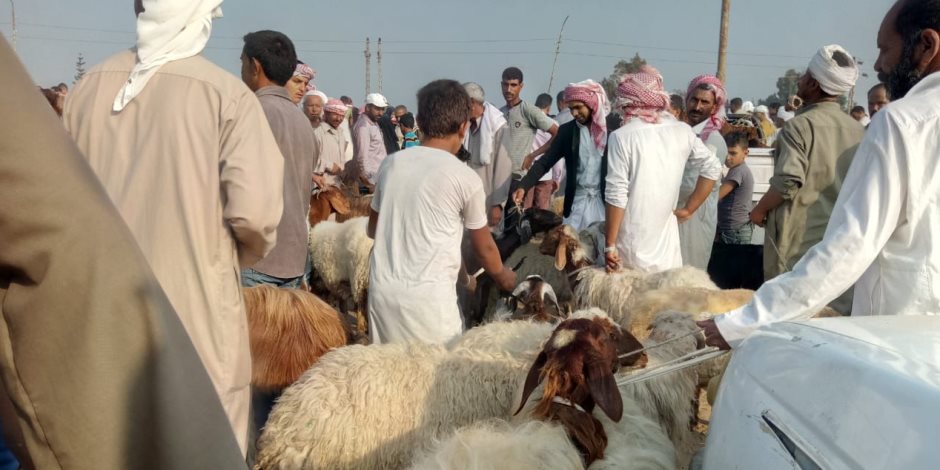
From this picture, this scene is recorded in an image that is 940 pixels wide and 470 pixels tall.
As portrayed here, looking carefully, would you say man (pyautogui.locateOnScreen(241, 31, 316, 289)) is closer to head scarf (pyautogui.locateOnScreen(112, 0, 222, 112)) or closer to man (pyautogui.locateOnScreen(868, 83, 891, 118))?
head scarf (pyautogui.locateOnScreen(112, 0, 222, 112))

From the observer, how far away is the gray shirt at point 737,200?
6.84 m

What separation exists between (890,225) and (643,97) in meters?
2.68

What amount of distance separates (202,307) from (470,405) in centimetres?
130

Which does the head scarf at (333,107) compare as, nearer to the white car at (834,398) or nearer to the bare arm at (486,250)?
the bare arm at (486,250)

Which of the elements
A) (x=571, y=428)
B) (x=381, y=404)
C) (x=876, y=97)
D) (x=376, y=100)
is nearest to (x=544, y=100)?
(x=376, y=100)

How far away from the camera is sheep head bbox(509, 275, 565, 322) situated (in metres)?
4.83

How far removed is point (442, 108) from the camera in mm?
3467

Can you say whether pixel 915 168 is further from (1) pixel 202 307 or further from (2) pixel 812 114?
(2) pixel 812 114

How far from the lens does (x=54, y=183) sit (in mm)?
867

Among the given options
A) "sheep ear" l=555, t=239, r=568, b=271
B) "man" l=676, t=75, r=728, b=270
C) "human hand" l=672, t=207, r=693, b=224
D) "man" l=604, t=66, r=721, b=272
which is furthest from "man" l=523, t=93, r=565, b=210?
"man" l=604, t=66, r=721, b=272

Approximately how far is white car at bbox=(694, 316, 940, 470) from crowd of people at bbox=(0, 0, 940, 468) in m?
0.40

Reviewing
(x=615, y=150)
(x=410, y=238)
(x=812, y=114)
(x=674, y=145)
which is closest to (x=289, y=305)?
(x=410, y=238)

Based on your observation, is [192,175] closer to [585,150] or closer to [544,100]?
[585,150]

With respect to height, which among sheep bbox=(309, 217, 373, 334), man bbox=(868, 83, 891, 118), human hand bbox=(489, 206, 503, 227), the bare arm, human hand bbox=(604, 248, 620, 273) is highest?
man bbox=(868, 83, 891, 118)
